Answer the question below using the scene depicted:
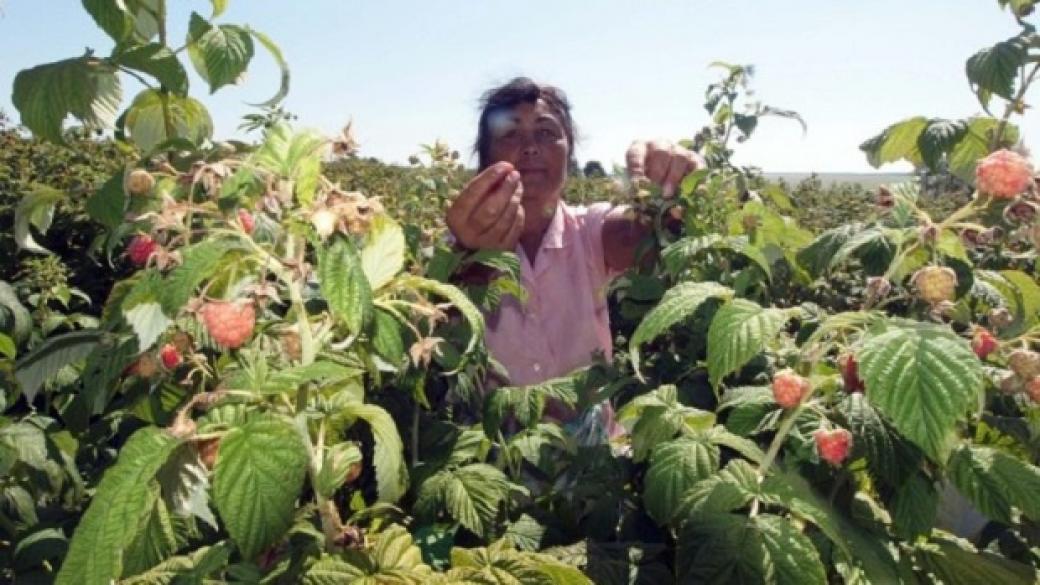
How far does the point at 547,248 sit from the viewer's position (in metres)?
2.52

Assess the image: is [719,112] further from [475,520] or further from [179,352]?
[179,352]

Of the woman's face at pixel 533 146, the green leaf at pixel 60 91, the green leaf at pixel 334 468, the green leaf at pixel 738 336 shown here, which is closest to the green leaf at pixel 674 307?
the green leaf at pixel 738 336

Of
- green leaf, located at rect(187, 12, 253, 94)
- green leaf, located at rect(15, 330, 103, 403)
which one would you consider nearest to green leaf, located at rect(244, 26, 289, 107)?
green leaf, located at rect(187, 12, 253, 94)

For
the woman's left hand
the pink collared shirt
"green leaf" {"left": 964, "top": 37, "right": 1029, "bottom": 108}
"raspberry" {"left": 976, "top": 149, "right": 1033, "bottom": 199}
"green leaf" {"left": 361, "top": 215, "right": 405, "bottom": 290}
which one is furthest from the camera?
the pink collared shirt

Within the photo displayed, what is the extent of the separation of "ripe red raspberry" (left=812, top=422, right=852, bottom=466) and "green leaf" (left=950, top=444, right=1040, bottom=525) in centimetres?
22

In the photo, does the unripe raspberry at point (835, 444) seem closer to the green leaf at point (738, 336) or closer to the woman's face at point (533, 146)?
the green leaf at point (738, 336)

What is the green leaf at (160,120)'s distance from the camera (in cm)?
143

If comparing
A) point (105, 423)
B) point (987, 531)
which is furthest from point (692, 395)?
point (105, 423)

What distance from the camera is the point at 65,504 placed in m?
2.12

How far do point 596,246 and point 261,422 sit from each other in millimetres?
1837

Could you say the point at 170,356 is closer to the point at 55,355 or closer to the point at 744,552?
the point at 55,355

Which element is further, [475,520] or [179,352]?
[475,520]

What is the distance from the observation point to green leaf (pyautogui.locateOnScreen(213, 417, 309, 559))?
0.76m

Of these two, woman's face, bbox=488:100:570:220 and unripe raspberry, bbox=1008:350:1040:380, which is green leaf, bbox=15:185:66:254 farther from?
unripe raspberry, bbox=1008:350:1040:380
